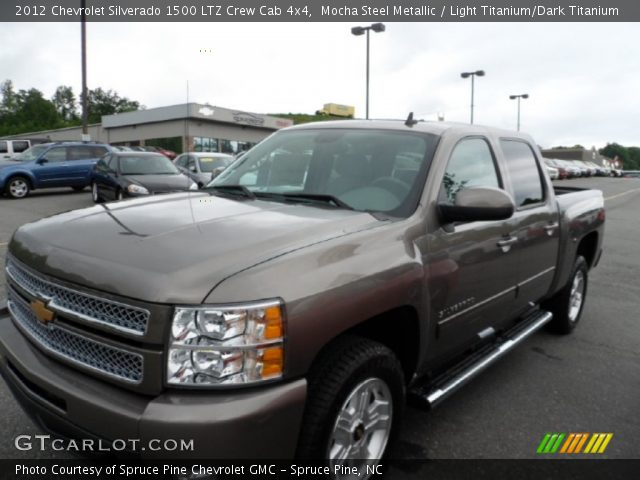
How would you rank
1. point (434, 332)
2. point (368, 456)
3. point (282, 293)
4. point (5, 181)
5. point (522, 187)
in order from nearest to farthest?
point (282, 293) < point (368, 456) < point (434, 332) < point (522, 187) < point (5, 181)

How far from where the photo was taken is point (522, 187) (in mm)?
3914

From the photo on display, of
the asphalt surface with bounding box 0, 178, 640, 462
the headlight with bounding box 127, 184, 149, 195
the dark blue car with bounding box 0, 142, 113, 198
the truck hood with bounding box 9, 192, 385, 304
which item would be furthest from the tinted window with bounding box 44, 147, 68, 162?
the truck hood with bounding box 9, 192, 385, 304

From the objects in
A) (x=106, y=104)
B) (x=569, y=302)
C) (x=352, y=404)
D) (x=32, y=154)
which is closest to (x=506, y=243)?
(x=352, y=404)

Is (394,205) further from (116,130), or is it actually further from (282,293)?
(116,130)

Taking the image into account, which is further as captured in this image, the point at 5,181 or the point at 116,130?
the point at 116,130

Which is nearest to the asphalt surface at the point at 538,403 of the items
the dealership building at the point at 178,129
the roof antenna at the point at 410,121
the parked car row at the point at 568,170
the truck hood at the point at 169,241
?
the truck hood at the point at 169,241

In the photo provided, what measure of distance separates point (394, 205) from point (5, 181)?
15.7 m

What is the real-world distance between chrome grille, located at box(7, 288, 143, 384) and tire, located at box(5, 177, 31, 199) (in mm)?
15179

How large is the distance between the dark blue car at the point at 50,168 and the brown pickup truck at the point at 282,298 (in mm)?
14528

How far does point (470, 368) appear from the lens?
3.15 metres

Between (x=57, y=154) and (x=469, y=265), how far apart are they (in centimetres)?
1642

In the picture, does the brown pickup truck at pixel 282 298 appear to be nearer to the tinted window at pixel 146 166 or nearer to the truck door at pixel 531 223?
the truck door at pixel 531 223

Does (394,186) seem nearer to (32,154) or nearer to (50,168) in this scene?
(50,168)

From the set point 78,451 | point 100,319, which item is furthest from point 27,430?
point 100,319
